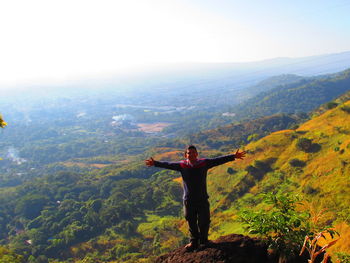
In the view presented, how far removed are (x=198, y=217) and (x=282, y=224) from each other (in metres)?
1.57

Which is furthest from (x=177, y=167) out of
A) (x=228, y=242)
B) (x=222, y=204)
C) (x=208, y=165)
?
(x=222, y=204)

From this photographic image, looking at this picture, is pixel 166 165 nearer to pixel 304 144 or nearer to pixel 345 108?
pixel 304 144

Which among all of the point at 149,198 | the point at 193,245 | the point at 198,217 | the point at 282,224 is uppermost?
the point at 282,224

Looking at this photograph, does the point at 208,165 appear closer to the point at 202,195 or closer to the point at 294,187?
the point at 202,195

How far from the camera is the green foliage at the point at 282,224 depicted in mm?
4621

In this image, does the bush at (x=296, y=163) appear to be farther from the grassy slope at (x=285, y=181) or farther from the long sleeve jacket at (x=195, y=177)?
the long sleeve jacket at (x=195, y=177)

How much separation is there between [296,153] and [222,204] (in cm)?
1203

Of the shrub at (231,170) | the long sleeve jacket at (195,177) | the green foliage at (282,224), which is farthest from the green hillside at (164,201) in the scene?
the long sleeve jacket at (195,177)

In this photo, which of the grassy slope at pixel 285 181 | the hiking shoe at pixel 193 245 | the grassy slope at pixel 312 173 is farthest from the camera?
the grassy slope at pixel 285 181

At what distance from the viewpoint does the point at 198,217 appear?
5441 mm

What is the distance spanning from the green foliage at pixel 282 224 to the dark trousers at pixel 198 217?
31.2 inches

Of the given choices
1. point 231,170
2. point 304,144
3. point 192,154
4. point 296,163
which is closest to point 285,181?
point 296,163

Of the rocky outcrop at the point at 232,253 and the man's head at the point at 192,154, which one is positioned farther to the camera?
the man's head at the point at 192,154

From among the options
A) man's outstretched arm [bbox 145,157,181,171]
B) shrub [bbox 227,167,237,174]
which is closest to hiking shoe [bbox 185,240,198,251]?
man's outstretched arm [bbox 145,157,181,171]
